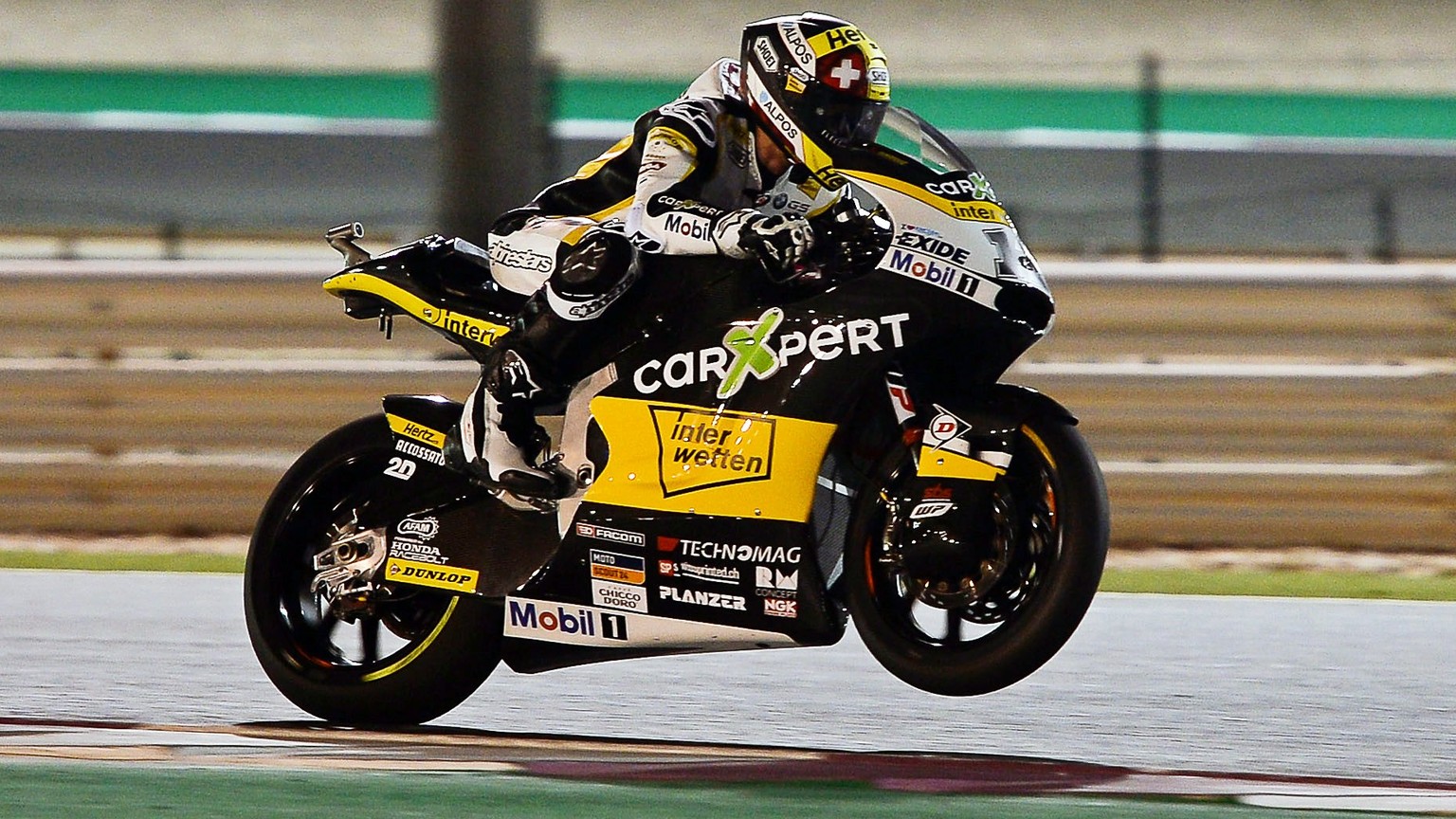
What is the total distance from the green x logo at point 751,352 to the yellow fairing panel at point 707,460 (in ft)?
0.23

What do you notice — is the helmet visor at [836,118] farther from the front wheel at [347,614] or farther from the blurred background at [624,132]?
the blurred background at [624,132]

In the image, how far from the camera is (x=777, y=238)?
4.82 m

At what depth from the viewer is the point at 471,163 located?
29.6 feet

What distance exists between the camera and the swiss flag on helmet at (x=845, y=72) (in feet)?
16.2

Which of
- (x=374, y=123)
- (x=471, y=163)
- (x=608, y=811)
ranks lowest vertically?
(x=608, y=811)

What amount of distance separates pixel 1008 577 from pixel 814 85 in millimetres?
1118

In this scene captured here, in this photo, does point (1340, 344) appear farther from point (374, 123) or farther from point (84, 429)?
point (374, 123)

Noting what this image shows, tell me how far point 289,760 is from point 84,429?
4.48m

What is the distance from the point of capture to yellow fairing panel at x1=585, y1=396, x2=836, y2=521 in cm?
495

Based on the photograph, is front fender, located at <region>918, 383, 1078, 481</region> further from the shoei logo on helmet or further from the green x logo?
the shoei logo on helmet

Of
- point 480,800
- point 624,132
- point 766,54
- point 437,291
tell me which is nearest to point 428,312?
point 437,291

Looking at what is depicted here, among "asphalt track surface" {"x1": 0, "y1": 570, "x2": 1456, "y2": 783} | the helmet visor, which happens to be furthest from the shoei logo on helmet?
"asphalt track surface" {"x1": 0, "y1": 570, "x2": 1456, "y2": 783}

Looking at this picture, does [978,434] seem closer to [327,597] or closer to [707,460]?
[707,460]

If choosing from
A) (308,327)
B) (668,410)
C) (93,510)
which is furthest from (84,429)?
(668,410)
